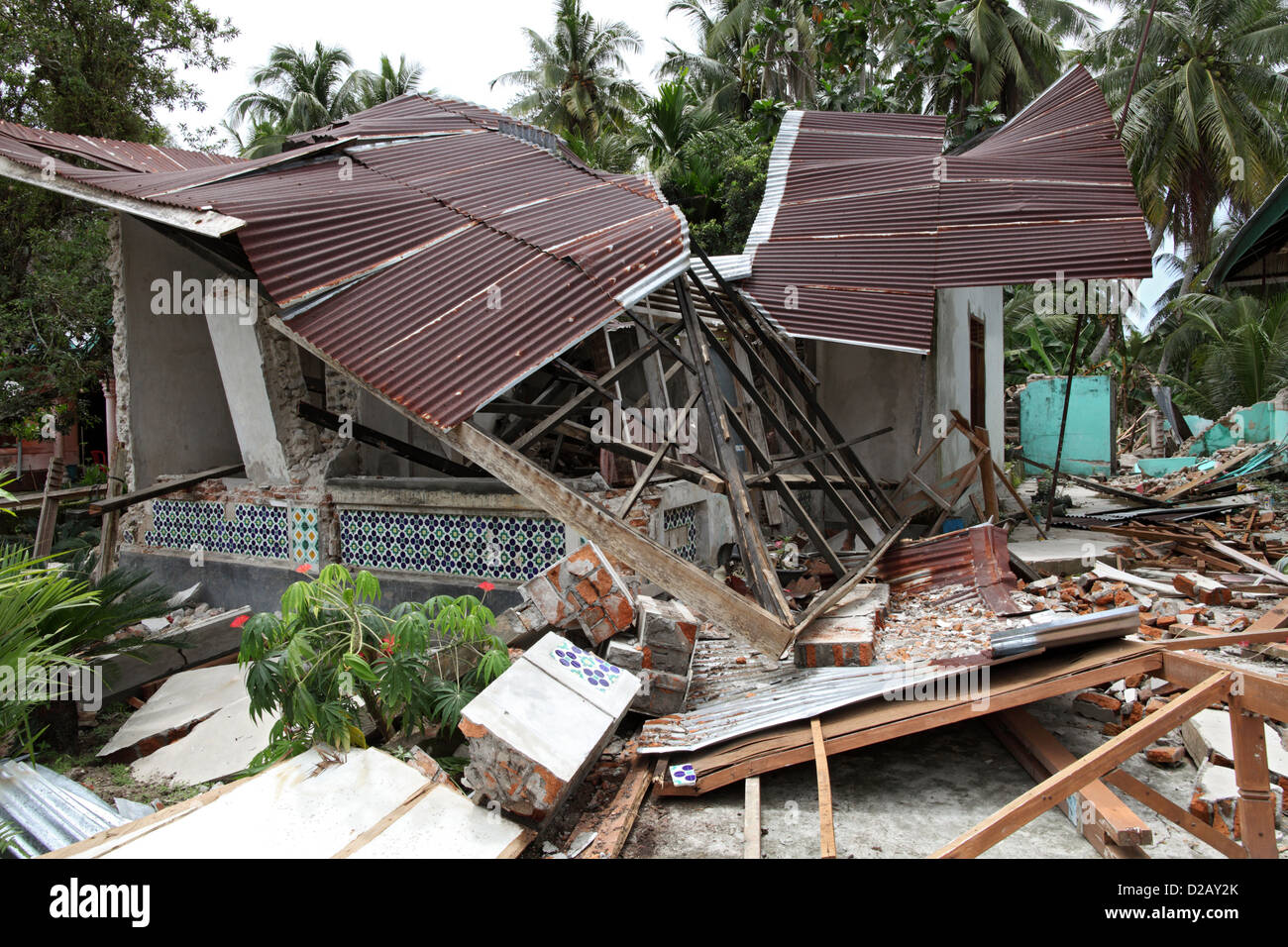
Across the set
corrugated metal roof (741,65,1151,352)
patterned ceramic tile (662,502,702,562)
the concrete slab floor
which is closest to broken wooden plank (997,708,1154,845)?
the concrete slab floor

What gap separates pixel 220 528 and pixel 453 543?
2.58 m

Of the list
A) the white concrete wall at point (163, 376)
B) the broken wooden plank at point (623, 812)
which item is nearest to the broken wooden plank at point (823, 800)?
the broken wooden plank at point (623, 812)

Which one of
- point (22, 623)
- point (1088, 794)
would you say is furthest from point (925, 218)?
point (22, 623)

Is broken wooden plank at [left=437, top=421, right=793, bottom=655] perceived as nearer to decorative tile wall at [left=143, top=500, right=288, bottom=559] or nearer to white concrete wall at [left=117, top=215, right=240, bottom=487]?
decorative tile wall at [left=143, top=500, right=288, bottom=559]

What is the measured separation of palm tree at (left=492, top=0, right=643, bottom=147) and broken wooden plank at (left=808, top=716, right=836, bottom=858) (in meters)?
27.5

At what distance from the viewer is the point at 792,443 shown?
6.69 meters

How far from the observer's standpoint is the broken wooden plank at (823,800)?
318 centimetres

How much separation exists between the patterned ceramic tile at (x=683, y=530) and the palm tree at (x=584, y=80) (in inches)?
959

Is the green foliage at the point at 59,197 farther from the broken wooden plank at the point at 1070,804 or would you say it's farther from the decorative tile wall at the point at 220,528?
the broken wooden plank at the point at 1070,804

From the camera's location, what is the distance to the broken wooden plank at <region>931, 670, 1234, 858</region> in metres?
2.80

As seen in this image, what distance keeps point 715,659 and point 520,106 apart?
28808 mm

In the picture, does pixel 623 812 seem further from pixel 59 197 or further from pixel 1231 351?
pixel 1231 351
